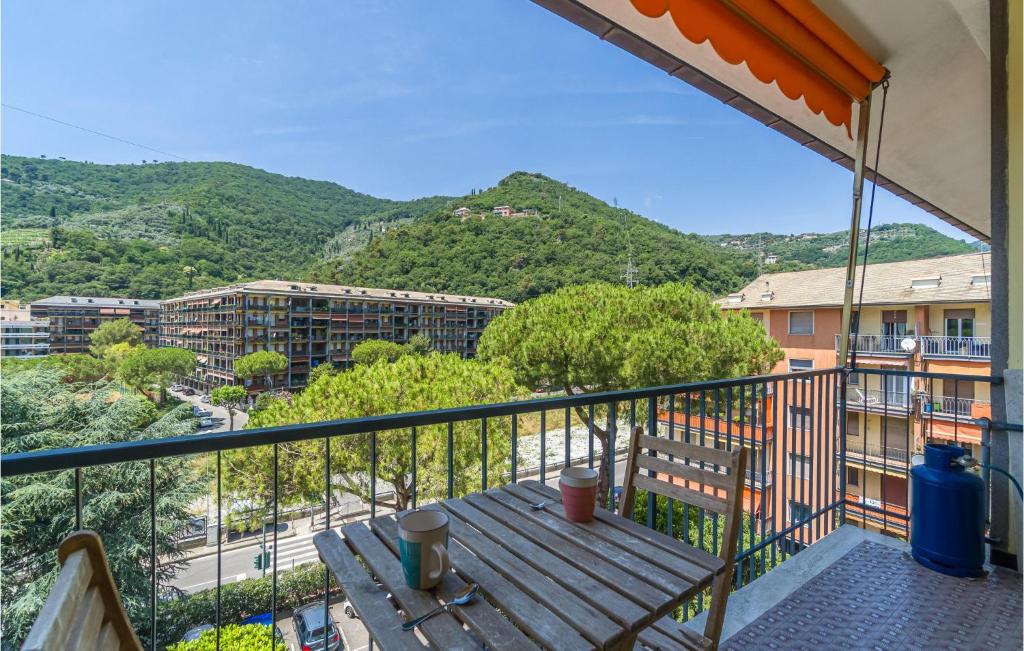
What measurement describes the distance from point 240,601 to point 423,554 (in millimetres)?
12956

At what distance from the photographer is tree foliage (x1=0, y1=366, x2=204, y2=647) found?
6832 millimetres

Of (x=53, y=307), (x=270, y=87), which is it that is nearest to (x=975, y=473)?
(x=53, y=307)

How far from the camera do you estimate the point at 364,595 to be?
→ 92cm

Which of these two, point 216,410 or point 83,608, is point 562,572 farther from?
point 216,410

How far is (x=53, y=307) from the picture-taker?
21.3 meters

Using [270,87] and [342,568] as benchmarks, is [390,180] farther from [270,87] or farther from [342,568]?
[342,568]

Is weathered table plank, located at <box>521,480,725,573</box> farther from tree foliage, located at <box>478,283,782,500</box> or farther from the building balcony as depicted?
tree foliage, located at <box>478,283,782,500</box>

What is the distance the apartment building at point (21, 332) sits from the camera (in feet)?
55.1

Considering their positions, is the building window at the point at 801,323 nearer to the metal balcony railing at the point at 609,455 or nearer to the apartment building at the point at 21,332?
the metal balcony railing at the point at 609,455

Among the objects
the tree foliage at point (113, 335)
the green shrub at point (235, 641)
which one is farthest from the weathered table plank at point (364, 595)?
the tree foliage at point (113, 335)

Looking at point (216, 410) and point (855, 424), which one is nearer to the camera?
point (855, 424)

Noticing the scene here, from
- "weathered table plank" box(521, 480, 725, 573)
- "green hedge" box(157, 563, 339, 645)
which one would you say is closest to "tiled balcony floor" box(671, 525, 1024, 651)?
"weathered table plank" box(521, 480, 725, 573)

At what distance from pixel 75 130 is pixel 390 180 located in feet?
81.7

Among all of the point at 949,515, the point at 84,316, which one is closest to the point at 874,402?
the point at 949,515
